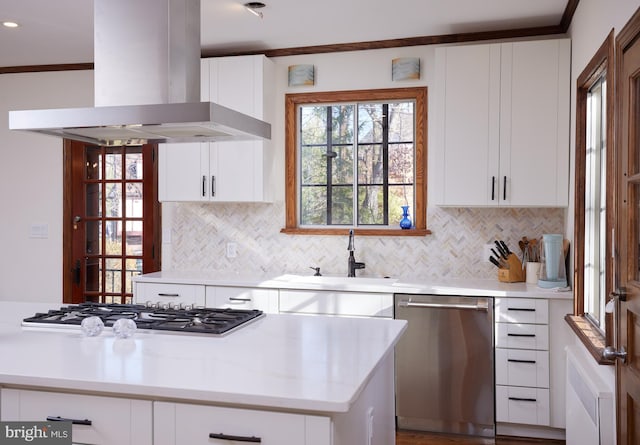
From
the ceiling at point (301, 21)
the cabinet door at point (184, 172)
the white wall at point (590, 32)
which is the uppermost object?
the ceiling at point (301, 21)

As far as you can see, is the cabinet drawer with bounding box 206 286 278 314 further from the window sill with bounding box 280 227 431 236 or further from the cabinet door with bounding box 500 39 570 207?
the cabinet door with bounding box 500 39 570 207

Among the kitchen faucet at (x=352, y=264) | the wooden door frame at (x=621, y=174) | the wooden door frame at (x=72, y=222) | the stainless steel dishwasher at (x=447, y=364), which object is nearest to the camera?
the wooden door frame at (x=621, y=174)

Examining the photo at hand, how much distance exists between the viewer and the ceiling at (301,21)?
12.6ft

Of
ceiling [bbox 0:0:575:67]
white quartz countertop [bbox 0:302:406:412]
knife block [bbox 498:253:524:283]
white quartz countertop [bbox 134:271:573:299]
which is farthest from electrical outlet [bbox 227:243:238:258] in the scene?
white quartz countertop [bbox 0:302:406:412]

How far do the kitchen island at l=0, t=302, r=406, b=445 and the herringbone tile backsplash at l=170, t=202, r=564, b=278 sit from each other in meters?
2.12

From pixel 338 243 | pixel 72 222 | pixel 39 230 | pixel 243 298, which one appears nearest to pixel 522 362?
pixel 338 243

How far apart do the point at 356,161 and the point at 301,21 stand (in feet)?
3.76

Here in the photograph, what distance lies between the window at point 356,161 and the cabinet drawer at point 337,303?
72 cm

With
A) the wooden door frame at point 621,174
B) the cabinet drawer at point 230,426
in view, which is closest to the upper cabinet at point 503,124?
the wooden door frame at point 621,174

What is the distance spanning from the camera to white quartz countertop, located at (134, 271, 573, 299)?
12.7 feet

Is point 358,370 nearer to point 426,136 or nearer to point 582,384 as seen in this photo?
point 582,384

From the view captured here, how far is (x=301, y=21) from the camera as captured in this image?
13.7ft

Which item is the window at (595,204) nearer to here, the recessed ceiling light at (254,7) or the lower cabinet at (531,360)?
the lower cabinet at (531,360)

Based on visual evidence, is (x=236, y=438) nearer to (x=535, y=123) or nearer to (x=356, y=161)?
(x=535, y=123)
